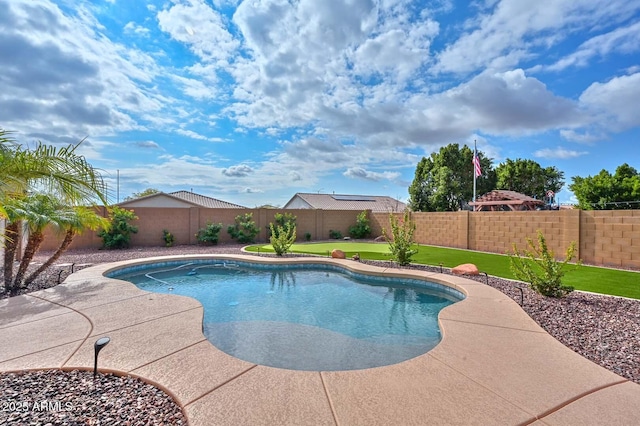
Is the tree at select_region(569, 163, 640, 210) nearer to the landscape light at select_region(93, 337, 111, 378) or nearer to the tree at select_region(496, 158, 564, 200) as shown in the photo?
the tree at select_region(496, 158, 564, 200)

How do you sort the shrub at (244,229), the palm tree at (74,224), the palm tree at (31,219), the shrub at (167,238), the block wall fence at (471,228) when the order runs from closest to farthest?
the palm tree at (31,219) → the palm tree at (74,224) → the block wall fence at (471,228) → the shrub at (167,238) → the shrub at (244,229)

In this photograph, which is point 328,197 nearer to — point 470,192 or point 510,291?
→ point 470,192

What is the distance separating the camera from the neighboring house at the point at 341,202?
33.8 m

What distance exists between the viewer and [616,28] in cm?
784

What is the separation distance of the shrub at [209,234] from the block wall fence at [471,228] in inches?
17.0

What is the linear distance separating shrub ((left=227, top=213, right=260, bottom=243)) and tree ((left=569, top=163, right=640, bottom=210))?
25.1 metres

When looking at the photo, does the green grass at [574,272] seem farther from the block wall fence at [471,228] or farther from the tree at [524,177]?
the tree at [524,177]

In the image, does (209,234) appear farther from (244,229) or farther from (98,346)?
(98,346)

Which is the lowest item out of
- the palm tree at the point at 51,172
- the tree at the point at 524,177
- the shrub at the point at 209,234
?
the shrub at the point at 209,234

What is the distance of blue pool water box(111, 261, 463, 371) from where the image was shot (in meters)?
4.04

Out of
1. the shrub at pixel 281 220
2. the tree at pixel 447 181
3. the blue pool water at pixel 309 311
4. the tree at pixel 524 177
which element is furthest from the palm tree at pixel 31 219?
the tree at pixel 524 177

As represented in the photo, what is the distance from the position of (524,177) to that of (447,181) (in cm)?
977

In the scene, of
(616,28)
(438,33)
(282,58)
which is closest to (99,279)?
Result: (282,58)

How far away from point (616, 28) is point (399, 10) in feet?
18.7
